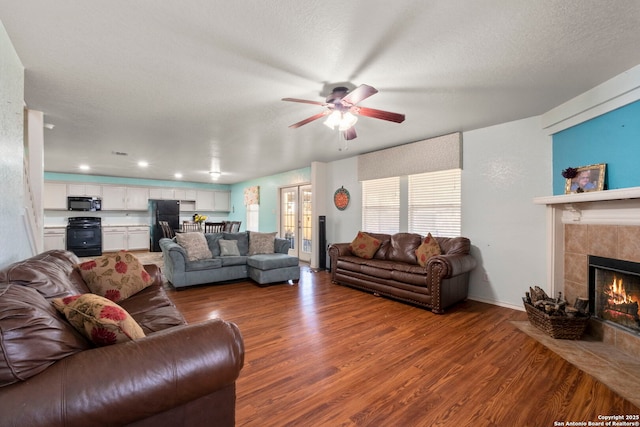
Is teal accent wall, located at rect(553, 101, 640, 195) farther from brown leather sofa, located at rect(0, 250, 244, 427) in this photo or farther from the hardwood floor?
brown leather sofa, located at rect(0, 250, 244, 427)

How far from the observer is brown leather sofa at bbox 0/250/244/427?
833 millimetres

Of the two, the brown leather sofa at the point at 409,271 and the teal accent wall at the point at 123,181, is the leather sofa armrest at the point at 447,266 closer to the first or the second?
the brown leather sofa at the point at 409,271

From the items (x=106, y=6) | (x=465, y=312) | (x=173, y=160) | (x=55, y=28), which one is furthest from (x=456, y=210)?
(x=173, y=160)

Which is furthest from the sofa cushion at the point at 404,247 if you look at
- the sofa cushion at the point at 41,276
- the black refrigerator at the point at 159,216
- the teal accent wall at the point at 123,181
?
the teal accent wall at the point at 123,181

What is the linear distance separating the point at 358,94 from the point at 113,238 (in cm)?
853

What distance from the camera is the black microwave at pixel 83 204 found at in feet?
23.7

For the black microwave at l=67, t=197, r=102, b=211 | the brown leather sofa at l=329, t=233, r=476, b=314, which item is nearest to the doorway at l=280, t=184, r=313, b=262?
the brown leather sofa at l=329, t=233, r=476, b=314

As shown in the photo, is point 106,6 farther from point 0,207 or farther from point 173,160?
point 173,160

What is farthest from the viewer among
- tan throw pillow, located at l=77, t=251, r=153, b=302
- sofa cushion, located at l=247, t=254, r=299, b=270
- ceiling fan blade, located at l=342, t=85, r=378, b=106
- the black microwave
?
the black microwave

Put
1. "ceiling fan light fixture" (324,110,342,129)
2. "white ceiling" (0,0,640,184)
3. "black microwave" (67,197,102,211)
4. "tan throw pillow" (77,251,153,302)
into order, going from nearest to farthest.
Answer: "white ceiling" (0,0,640,184) → "tan throw pillow" (77,251,153,302) → "ceiling fan light fixture" (324,110,342,129) → "black microwave" (67,197,102,211)

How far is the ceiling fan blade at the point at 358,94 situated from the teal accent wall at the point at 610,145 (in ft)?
7.34

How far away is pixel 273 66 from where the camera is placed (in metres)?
2.17

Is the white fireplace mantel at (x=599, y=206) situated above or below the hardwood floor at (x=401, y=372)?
above

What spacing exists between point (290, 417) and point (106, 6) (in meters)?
2.60
